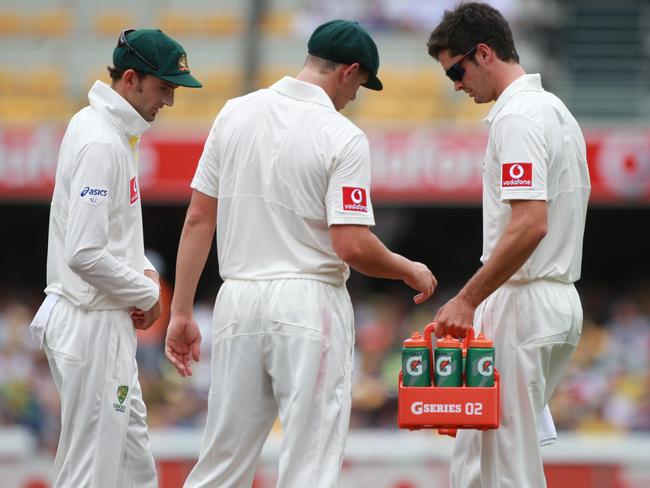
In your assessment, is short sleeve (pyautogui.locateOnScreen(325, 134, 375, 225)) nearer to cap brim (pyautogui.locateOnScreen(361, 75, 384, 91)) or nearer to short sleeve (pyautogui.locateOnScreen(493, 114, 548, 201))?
cap brim (pyautogui.locateOnScreen(361, 75, 384, 91))

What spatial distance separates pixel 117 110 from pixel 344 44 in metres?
0.87

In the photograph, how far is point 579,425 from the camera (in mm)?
11250

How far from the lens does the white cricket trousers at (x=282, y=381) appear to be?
14.2 feet

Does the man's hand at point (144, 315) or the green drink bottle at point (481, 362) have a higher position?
the man's hand at point (144, 315)

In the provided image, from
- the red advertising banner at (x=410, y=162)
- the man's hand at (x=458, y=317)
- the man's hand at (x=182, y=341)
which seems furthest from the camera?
the red advertising banner at (x=410, y=162)

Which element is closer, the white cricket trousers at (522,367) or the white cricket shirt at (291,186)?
the white cricket shirt at (291,186)

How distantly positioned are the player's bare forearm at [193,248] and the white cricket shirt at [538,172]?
0.99 m

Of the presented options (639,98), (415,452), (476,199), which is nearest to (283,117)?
(415,452)

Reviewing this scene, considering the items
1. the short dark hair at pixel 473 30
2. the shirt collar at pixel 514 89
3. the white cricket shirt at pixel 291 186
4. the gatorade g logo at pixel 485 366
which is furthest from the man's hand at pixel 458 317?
the short dark hair at pixel 473 30

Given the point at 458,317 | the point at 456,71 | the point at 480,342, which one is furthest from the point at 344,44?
the point at 480,342

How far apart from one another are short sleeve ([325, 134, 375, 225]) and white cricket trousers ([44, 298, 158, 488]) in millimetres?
936

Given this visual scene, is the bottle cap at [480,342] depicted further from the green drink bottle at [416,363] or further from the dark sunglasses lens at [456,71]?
the dark sunglasses lens at [456,71]

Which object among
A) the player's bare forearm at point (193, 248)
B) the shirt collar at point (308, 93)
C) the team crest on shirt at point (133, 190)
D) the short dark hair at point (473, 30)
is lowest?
the player's bare forearm at point (193, 248)

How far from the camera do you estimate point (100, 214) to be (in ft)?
14.7
